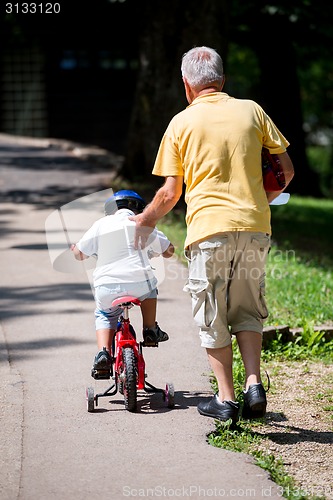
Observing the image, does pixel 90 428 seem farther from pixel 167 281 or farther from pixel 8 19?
pixel 8 19

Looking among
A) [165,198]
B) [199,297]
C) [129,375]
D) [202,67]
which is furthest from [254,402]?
[202,67]

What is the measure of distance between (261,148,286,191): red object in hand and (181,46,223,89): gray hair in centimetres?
53

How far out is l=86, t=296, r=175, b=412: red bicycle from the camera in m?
5.05

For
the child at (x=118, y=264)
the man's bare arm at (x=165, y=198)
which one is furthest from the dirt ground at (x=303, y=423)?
the man's bare arm at (x=165, y=198)

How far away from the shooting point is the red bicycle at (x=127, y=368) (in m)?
5.05

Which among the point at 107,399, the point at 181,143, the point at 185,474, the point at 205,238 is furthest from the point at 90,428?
the point at 181,143

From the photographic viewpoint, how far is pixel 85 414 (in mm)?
5215

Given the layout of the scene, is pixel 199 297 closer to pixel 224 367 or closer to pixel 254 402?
pixel 224 367

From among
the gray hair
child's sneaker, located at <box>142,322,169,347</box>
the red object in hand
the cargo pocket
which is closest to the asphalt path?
child's sneaker, located at <box>142,322,169,347</box>

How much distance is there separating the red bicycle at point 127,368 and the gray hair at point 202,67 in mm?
1378

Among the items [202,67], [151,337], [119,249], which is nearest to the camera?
[202,67]

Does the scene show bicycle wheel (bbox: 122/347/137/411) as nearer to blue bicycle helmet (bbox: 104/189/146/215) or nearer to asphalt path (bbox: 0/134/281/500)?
asphalt path (bbox: 0/134/281/500)

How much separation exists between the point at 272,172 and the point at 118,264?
1135mm

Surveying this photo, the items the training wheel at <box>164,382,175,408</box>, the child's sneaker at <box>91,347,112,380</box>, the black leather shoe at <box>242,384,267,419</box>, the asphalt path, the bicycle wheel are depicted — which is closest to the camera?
the asphalt path
